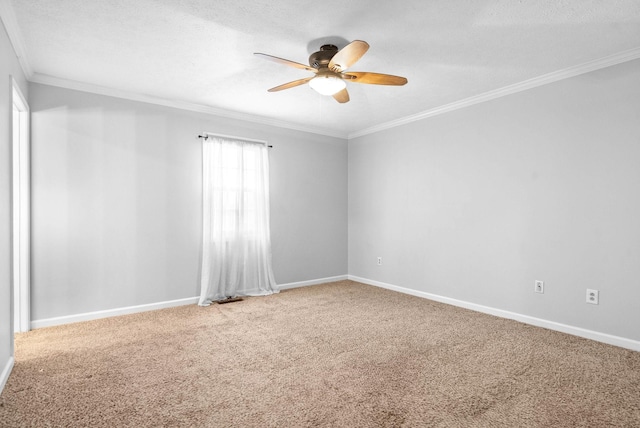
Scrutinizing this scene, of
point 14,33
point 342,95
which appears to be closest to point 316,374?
point 342,95

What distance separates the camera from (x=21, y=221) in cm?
322

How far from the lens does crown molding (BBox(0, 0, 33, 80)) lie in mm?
2236

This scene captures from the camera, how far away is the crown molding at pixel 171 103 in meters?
3.41

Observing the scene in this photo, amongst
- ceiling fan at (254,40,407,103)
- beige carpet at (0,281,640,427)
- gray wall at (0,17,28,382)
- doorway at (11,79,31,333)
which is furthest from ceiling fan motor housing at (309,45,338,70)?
doorway at (11,79,31,333)

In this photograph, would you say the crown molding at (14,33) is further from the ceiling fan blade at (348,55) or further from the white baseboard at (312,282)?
the white baseboard at (312,282)

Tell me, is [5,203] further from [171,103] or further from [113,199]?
[171,103]

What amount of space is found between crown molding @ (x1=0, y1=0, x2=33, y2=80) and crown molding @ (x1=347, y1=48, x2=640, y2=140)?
404cm

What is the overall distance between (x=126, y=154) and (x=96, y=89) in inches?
28.0

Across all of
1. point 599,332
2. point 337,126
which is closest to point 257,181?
point 337,126

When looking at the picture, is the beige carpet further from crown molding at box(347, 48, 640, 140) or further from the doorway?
crown molding at box(347, 48, 640, 140)

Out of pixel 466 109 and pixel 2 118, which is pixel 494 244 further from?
pixel 2 118

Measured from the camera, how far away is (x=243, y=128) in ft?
15.4

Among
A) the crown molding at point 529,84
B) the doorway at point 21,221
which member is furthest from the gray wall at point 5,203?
the crown molding at point 529,84

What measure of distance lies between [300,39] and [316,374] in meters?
2.47
